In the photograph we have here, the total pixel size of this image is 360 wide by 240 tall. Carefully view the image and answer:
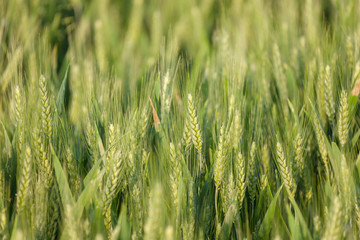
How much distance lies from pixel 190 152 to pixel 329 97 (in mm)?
378

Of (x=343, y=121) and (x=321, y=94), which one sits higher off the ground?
(x=321, y=94)

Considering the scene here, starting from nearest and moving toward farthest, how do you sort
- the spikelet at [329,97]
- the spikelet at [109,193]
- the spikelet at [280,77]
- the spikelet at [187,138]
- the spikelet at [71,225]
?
the spikelet at [71,225] → the spikelet at [109,193] → the spikelet at [187,138] → the spikelet at [329,97] → the spikelet at [280,77]

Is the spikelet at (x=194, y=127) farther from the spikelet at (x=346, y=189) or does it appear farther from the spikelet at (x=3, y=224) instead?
the spikelet at (x=3, y=224)

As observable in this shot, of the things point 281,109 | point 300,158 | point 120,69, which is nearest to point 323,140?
point 300,158

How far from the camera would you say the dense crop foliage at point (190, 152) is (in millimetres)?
753

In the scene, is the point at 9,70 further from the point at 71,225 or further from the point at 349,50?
the point at 349,50

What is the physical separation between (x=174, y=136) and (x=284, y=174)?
253mm

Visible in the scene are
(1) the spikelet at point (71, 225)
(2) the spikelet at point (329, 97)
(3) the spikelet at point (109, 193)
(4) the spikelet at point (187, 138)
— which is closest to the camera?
(1) the spikelet at point (71, 225)

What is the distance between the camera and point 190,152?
0.90 meters

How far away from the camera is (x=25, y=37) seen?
1319mm

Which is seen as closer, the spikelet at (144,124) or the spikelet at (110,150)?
the spikelet at (110,150)

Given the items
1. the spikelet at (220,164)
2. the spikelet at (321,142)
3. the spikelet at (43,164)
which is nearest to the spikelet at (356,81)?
the spikelet at (321,142)

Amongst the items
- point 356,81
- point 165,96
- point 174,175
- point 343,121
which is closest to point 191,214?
point 174,175

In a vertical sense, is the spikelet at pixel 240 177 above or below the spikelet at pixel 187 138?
below
